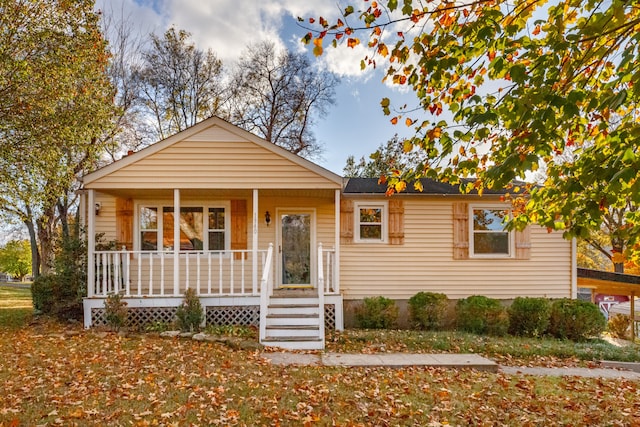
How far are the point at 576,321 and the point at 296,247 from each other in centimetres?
678

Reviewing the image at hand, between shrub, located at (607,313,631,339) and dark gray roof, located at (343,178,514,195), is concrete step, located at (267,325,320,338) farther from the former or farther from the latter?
shrub, located at (607,313,631,339)

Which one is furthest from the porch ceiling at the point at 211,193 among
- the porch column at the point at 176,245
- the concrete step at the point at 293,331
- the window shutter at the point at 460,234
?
the window shutter at the point at 460,234

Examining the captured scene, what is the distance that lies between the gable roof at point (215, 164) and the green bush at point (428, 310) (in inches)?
134

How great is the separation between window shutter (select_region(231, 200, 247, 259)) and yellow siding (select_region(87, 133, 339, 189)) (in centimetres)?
141

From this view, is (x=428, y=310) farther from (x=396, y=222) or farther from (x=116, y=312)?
(x=116, y=312)

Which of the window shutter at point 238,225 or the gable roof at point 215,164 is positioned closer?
the gable roof at point 215,164

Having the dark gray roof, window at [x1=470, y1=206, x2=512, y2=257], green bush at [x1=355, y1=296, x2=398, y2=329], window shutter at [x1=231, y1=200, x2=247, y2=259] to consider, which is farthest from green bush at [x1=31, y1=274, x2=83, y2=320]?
window at [x1=470, y1=206, x2=512, y2=257]

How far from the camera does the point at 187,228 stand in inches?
394

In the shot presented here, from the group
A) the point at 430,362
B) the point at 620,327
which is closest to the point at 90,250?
the point at 430,362

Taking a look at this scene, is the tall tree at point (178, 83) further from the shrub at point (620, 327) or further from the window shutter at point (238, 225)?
the shrub at point (620, 327)

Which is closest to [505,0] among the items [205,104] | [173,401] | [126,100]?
[173,401]

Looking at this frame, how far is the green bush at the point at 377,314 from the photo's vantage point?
359 inches

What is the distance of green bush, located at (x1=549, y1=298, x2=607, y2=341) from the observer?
8.88 metres

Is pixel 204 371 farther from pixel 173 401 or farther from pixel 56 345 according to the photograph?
pixel 56 345
